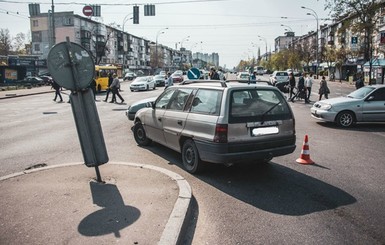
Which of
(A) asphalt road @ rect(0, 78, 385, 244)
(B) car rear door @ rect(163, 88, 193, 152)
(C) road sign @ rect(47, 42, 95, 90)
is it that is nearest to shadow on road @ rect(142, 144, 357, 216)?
(A) asphalt road @ rect(0, 78, 385, 244)

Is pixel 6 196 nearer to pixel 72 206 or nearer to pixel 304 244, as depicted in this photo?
pixel 72 206

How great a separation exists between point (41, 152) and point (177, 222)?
5288 millimetres

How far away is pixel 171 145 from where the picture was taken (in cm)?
698

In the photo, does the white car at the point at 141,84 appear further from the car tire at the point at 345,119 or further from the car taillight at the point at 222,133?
the car taillight at the point at 222,133

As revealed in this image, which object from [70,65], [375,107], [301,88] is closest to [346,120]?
[375,107]

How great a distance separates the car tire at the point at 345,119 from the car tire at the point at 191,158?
7.42 m

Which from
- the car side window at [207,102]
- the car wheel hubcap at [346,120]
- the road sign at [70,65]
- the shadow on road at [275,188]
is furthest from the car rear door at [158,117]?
the car wheel hubcap at [346,120]

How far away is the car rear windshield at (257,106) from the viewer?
579 cm

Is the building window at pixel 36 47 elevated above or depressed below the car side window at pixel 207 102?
above

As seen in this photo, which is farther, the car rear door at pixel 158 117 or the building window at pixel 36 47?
the building window at pixel 36 47

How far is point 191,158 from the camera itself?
6332 mm

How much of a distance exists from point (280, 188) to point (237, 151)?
2.87ft

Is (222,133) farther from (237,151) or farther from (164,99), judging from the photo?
(164,99)

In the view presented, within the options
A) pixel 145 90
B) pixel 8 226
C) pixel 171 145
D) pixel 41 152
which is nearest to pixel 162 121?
pixel 171 145
